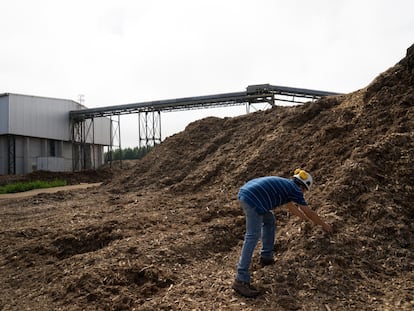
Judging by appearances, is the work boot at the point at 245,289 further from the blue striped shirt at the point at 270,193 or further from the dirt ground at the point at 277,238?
the blue striped shirt at the point at 270,193

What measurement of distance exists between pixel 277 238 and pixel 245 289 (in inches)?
49.4

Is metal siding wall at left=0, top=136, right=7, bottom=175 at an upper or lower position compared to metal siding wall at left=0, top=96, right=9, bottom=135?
lower

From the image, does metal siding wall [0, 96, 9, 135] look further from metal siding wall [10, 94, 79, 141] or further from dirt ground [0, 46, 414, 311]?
dirt ground [0, 46, 414, 311]

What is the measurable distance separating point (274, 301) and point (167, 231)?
2752mm

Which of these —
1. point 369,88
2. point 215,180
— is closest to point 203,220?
point 215,180

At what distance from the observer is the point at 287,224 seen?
5.04 metres

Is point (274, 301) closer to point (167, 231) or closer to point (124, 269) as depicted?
point (124, 269)

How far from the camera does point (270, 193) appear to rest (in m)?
3.70

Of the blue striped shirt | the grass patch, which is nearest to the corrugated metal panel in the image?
the grass patch

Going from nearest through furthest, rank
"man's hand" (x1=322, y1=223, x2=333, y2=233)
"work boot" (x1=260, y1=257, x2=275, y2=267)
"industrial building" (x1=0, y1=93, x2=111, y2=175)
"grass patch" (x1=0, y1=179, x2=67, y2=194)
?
"man's hand" (x1=322, y1=223, x2=333, y2=233), "work boot" (x1=260, y1=257, x2=275, y2=267), "grass patch" (x1=0, y1=179, x2=67, y2=194), "industrial building" (x1=0, y1=93, x2=111, y2=175)

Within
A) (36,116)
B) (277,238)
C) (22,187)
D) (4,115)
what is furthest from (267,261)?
(36,116)

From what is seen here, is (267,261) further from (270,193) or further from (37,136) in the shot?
(37,136)

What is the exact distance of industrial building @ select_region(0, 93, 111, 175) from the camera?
968 inches

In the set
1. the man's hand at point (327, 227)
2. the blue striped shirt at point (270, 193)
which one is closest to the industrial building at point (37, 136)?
the blue striped shirt at point (270, 193)
